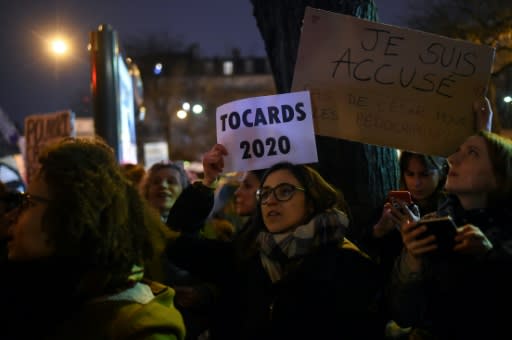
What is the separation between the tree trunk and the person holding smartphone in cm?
125

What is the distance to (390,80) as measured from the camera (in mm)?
3127

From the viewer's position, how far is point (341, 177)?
12.3 ft

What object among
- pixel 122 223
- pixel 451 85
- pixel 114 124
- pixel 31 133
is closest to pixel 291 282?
pixel 122 223

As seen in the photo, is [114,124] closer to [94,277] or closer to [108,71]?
[108,71]

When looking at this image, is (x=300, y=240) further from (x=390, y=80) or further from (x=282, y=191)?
(x=390, y=80)

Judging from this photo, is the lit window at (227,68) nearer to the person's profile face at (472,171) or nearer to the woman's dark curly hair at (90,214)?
the person's profile face at (472,171)

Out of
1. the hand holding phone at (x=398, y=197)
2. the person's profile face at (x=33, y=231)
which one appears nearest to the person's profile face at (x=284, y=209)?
the hand holding phone at (x=398, y=197)

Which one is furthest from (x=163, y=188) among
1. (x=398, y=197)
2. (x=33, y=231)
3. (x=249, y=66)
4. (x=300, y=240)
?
(x=249, y=66)

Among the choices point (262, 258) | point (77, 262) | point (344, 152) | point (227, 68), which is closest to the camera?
point (77, 262)

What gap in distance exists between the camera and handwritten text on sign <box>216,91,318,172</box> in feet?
10.3

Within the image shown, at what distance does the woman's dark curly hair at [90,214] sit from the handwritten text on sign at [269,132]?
4.36ft

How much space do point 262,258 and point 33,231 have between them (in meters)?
1.21

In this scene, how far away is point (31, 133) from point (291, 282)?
283 inches

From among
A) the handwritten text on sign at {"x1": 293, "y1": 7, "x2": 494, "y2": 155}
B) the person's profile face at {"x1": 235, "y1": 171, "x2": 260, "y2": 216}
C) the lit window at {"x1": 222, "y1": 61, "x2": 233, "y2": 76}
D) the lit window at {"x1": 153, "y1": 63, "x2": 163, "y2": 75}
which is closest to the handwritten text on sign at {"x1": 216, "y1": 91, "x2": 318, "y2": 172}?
the handwritten text on sign at {"x1": 293, "y1": 7, "x2": 494, "y2": 155}
